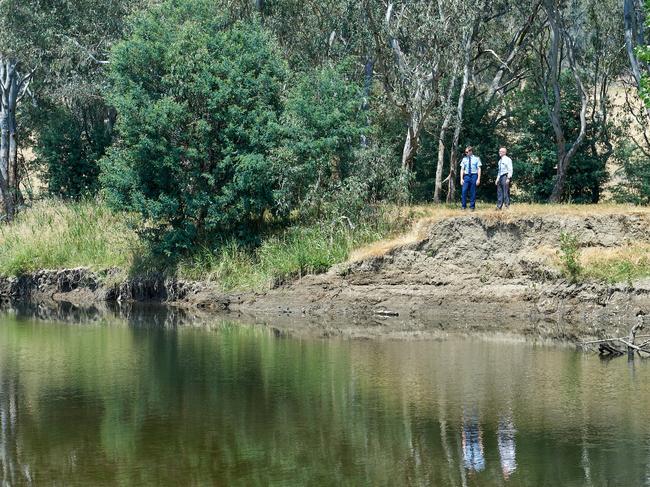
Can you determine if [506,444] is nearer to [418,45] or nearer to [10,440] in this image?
[10,440]

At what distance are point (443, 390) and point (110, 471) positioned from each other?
7.64 meters

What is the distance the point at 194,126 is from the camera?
35000mm

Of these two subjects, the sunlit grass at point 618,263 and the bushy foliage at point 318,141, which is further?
the bushy foliage at point 318,141

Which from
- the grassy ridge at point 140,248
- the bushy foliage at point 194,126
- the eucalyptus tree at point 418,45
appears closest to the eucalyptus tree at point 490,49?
the eucalyptus tree at point 418,45

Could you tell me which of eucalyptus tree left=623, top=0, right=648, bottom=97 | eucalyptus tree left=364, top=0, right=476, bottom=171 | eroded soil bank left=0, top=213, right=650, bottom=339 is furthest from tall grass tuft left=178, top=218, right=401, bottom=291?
eucalyptus tree left=623, top=0, right=648, bottom=97

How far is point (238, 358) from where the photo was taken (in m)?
24.5

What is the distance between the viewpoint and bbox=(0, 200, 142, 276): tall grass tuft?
37500 mm

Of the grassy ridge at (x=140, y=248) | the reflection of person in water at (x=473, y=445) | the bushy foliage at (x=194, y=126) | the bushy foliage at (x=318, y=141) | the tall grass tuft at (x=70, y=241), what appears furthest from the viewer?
the tall grass tuft at (x=70, y=241)

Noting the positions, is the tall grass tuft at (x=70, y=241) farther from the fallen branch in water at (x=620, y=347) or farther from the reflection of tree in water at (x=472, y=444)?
the reflection of tree in water at (x=472, y=444)

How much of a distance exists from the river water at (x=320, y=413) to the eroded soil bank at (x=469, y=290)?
11.9 ft

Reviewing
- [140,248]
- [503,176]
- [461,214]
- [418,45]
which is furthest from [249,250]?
[418,45]

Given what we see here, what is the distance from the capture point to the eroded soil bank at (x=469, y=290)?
29625 millimetres

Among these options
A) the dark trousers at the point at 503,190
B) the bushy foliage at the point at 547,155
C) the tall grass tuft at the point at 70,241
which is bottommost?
the tall grass tuft at the point at 70,241

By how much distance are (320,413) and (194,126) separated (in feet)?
59.9
